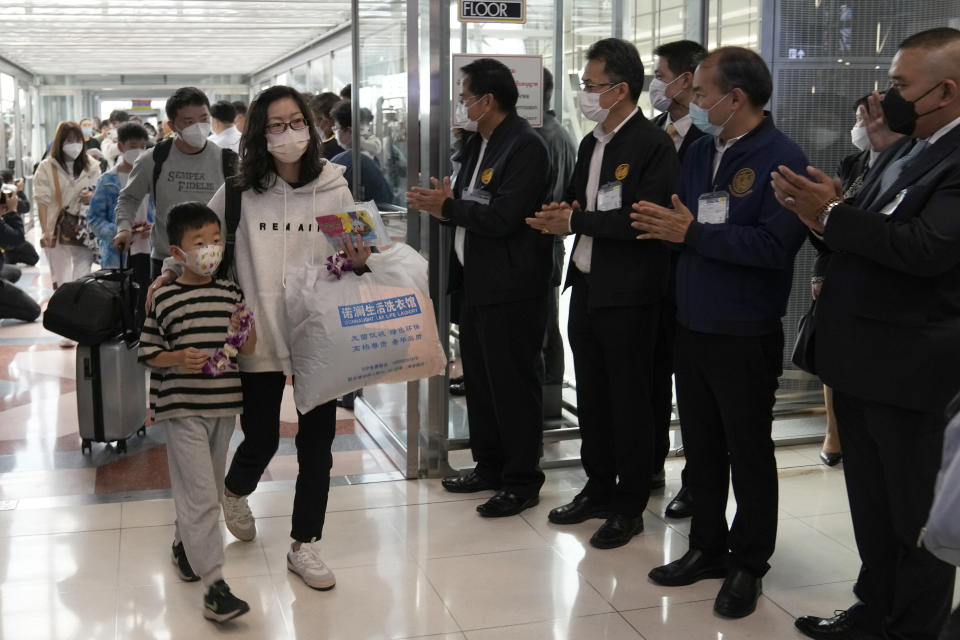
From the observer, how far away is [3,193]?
599 cm

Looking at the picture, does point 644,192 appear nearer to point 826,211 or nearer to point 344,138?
point 826,211

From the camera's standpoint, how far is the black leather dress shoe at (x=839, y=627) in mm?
2846

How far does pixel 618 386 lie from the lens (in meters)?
3.57

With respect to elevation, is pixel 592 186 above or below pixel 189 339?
above

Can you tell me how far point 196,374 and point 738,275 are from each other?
1.60m

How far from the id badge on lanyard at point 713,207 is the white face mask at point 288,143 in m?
1.20

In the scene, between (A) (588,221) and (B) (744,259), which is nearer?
(B) (744,259)

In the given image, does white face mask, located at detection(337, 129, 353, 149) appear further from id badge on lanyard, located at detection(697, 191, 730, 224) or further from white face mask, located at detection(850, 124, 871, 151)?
id badge on lanyard, located at detection(697, 191, 730, 224)

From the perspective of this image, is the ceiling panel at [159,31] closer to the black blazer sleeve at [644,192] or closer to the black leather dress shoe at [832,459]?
the black leather dress shoe at [832,459]

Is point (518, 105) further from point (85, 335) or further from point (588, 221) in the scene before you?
point (85, 335)

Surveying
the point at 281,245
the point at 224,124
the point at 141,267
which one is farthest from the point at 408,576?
the point at 224,124

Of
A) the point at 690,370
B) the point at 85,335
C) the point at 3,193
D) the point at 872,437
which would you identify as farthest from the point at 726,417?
the point at 3,193

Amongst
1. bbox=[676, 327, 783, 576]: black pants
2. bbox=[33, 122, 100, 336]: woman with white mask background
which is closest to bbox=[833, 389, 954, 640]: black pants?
bbox=[676, 327, 783, 576]: black pants

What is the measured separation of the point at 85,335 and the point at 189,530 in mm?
1931
